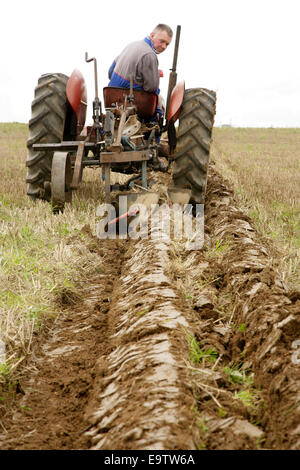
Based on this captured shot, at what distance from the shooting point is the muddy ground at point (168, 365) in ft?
4.93

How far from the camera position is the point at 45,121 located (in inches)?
189

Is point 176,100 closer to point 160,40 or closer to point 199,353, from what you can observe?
point 160,40

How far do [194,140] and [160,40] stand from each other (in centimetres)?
113

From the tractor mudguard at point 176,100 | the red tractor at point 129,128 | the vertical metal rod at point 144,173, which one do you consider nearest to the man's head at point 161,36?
the red tractor at point 129,128

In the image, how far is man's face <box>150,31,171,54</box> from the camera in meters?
4.91

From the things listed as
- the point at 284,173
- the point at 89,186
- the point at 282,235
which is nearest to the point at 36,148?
the point at 89,186

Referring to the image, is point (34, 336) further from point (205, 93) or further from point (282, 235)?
point (205, 93)

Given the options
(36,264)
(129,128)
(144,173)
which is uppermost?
(129,128)

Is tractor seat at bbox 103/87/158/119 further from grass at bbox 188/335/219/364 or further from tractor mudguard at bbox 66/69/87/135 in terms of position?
grass at bbox 188/335/219/364

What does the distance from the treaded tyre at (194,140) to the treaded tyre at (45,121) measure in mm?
1228

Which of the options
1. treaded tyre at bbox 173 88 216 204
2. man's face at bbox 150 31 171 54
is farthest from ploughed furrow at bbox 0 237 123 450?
man's face at bbox 150 31 171 54

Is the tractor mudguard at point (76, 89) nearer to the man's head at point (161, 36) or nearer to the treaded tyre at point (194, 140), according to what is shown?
the man's head at point (161, 36)

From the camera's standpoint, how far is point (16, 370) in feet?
6.66

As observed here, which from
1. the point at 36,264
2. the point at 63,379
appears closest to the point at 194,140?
the point at 36,264
